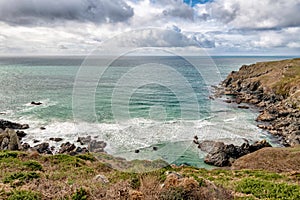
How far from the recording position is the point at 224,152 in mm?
27672

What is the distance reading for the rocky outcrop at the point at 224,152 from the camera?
87.4 ft

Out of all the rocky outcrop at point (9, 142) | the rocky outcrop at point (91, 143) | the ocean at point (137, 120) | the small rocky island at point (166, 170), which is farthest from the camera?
the ocean at point (137, 120)

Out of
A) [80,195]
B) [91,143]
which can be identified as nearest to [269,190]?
[80,195]

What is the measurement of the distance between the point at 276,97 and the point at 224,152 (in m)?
39.3

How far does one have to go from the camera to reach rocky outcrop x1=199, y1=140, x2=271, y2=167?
2662cm

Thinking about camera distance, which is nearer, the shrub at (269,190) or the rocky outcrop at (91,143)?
the shrub at (269,190)

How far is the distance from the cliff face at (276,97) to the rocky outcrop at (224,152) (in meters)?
7.24

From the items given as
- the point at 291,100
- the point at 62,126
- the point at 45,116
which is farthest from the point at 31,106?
the point at 291,100

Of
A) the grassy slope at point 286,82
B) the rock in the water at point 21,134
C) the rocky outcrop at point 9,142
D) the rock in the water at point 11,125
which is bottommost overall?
the rock in the water at point 21,134

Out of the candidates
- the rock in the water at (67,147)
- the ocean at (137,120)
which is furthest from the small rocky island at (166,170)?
the ocean at (137,120)

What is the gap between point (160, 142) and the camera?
101 feet

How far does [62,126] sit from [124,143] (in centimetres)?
1400

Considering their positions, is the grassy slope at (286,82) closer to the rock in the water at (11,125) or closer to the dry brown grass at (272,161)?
the dry brown grass at (272,161)

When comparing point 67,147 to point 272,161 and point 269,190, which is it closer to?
point 272,161
